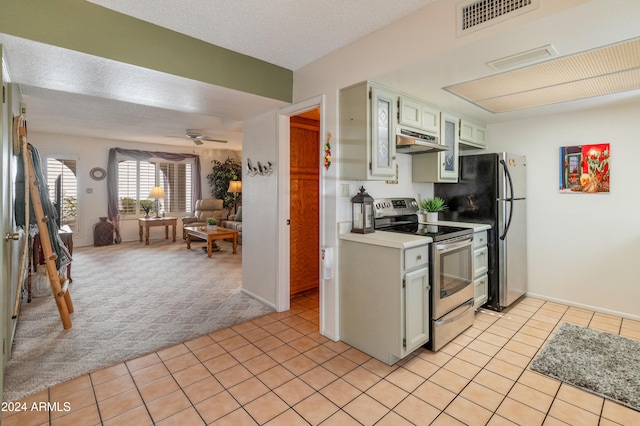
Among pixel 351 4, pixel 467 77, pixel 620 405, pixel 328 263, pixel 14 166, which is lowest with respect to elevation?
pixel 620 405

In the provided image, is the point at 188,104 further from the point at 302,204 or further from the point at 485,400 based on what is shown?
the point at 485,400

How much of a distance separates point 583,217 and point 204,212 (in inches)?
294

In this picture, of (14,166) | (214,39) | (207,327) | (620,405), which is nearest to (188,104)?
(214,39)

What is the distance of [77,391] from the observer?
2.08 meters

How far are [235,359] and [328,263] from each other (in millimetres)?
1044

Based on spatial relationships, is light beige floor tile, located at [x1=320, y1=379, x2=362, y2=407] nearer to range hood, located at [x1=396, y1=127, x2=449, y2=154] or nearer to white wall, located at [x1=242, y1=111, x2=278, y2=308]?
white wall, located at [x1=242, y1=111, x2=278, y2=308]

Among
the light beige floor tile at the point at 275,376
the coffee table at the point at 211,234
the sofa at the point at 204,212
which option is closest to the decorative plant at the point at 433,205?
the light beige floor tile at the point at 275,376

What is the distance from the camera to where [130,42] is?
86.8 inches

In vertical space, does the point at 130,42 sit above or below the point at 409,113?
above

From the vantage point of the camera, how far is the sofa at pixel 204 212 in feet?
26.0

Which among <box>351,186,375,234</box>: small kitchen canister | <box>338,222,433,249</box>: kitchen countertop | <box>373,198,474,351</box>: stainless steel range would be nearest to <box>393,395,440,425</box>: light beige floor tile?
<box>373,198,474,351</box>: stainless steel range

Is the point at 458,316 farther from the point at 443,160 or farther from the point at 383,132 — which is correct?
the point at 383,132

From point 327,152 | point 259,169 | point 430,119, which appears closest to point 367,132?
point 327,152

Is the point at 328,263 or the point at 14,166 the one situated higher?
the point at 14,166
